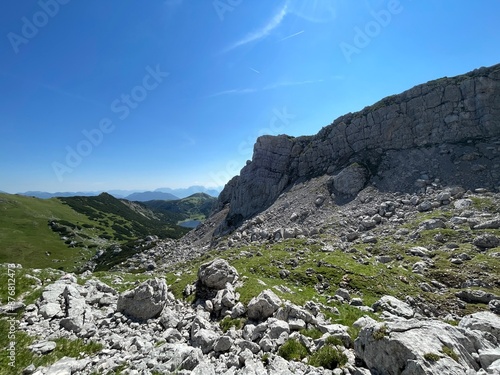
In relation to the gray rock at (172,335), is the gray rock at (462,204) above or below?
above

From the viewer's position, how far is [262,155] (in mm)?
96500

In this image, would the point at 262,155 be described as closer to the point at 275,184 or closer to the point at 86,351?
the point at 275,184

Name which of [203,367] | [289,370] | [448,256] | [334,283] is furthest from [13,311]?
[448,256]

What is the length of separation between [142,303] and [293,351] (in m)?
10.6

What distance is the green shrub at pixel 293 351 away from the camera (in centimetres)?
1133

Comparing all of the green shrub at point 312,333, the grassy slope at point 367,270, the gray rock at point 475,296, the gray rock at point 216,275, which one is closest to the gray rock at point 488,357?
the green shrub at point 312,333

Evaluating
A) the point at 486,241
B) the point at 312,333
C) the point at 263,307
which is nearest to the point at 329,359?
the point at 312,333

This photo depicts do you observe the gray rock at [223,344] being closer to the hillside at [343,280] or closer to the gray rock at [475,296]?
the hillside at [343,280]

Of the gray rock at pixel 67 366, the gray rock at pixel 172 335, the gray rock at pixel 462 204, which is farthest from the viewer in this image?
the gray rock at pixel 462 204

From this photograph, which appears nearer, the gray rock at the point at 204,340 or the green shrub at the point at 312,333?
the gray rock at the point at 204,340

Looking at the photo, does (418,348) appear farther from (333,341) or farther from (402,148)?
(402,148)

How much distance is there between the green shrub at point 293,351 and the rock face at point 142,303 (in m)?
9.29

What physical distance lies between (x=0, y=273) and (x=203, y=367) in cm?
1834

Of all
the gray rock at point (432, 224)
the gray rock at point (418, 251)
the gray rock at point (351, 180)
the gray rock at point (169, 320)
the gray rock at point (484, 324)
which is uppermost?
the gray rock at point (351, 180)
